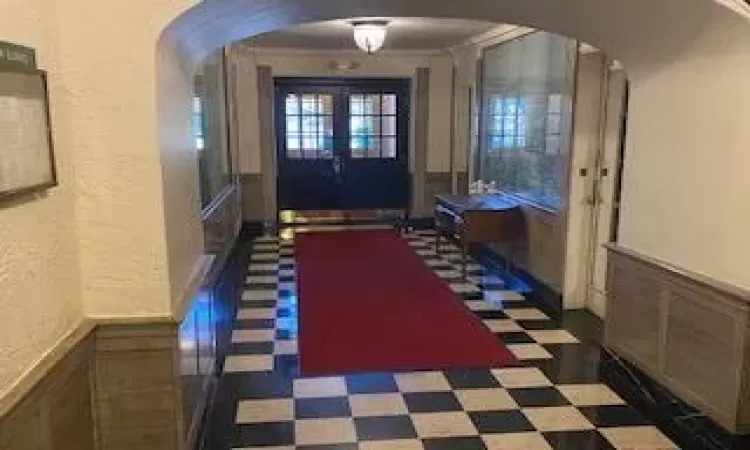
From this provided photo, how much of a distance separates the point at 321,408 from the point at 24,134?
2225mm

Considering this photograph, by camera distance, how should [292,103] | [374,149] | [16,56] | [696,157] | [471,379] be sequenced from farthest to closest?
[374,149], [292,103], [471,379], [696,157], [16,56]

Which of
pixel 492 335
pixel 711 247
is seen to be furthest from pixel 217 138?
pixel 711 247

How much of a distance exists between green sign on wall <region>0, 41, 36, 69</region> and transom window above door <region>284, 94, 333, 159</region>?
Answer: 23.9 feet

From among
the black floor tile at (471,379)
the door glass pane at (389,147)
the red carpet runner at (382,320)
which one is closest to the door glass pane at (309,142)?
A: the door glass pane at (389,147)

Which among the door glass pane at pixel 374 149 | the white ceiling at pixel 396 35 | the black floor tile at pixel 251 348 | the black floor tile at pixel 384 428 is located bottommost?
the black floor tile at pixel 384 428

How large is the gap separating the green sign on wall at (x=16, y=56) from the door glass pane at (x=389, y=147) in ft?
25.1

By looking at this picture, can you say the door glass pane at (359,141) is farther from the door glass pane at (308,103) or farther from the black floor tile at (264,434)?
the black floor tile at (264,434)

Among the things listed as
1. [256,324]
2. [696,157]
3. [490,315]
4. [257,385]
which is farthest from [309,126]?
[696,157]

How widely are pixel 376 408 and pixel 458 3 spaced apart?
7.04 feet

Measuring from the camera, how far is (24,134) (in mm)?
1763

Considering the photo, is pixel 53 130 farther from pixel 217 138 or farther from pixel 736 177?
pixel 217 138

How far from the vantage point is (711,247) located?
307 centimetres

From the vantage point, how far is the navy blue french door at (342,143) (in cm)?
912

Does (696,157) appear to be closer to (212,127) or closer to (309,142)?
(212,127)
